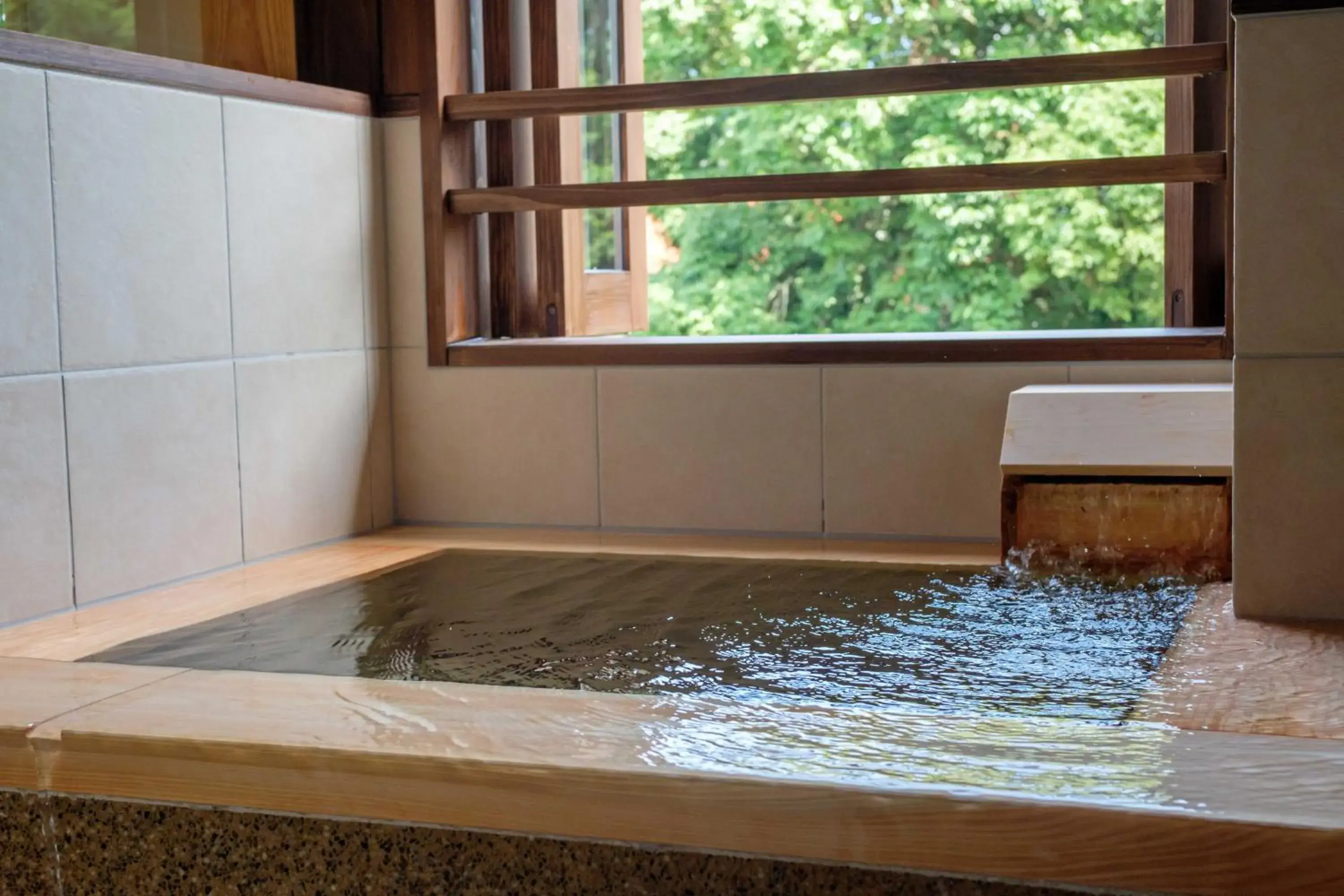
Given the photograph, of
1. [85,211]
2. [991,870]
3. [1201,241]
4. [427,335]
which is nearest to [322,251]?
[427,335]

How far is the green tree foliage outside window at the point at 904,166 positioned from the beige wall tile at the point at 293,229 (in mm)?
7191

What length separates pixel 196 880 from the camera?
5.30ft

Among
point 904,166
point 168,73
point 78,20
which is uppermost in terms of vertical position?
point 904,166

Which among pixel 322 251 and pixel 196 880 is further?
pixel 322 251

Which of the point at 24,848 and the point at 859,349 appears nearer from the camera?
the point at 24,848

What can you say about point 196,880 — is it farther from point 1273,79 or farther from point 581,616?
point 1273,79

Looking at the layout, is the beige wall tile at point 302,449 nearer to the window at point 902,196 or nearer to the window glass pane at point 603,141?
the window glass pane at point 603,141

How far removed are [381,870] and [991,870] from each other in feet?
2.12

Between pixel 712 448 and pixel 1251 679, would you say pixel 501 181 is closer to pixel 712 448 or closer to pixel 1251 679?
pixel 712 448

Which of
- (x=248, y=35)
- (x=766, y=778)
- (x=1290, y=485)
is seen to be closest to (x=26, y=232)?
(x=248, y=35)

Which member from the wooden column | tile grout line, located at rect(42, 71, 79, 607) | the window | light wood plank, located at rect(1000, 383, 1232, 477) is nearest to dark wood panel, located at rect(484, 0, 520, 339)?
the wooden column

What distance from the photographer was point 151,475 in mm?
2877

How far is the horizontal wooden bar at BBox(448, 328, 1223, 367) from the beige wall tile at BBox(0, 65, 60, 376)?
1182 mm

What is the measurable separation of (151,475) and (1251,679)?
2.07 m
